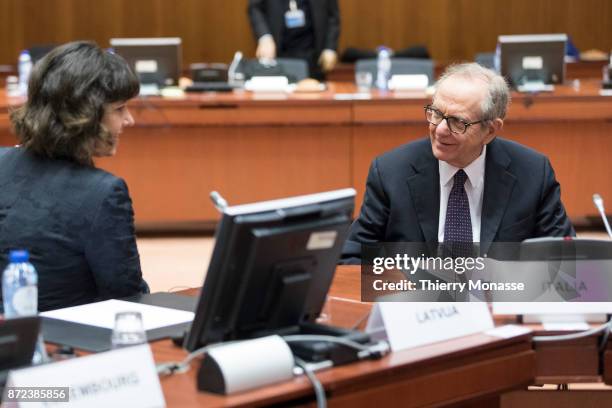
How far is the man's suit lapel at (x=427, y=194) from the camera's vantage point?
3626 mm

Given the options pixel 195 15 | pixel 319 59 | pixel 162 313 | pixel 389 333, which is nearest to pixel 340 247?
pixel 389 333

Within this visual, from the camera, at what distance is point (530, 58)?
7801 mm

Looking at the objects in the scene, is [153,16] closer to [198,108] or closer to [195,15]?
[195,15]

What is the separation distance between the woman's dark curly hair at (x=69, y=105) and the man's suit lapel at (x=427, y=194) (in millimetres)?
1035

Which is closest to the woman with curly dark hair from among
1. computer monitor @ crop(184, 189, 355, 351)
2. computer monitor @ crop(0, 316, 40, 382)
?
computer monitor @ crop(184, 189, 355, 351)

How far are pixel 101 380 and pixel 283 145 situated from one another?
537 centimetres

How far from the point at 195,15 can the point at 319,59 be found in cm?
227

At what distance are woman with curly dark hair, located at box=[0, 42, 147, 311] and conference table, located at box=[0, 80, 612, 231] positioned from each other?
407 centimetres

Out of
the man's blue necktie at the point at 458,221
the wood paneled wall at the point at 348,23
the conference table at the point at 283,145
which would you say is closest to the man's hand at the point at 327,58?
the wood paneled wall at the point at 348,23

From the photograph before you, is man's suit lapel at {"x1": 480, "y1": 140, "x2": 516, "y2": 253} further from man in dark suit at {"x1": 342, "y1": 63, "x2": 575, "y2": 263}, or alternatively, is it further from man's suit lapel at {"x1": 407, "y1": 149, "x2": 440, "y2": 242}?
man's suit lapel at {"x1": 407, "y1": 149, "x2": 440, "y2": 242}

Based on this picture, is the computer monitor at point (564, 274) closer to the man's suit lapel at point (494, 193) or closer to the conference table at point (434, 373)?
the conference table at point (434, 373)

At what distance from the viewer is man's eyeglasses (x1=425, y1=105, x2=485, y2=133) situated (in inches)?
139

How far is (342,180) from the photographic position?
741cm

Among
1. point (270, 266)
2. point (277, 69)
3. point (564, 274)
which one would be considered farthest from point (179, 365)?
point (277, 69)
